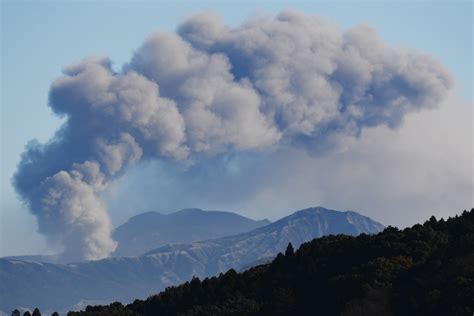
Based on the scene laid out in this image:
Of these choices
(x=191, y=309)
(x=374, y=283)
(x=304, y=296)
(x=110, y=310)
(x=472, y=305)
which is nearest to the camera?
(x=472, y=305)

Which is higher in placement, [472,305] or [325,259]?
[325,259]

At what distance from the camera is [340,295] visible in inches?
3337

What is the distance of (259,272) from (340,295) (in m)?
17.3

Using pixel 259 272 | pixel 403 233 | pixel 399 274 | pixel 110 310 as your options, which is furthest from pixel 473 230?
pixel 110 310

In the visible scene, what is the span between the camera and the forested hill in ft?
254

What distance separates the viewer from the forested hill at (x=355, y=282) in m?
77.4

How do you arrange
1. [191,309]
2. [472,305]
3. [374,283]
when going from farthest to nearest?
[191,309] → [374,283] → [472,305]

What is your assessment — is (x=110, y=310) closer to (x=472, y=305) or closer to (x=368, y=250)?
(x=368, y=250)

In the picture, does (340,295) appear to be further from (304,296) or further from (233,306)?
(233,306)

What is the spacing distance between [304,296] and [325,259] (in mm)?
8954

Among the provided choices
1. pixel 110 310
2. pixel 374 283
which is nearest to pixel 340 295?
pixel 374 283

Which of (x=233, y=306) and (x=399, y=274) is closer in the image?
(x=399, y=274)

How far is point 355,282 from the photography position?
8575cm

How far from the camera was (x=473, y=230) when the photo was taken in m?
96.2
